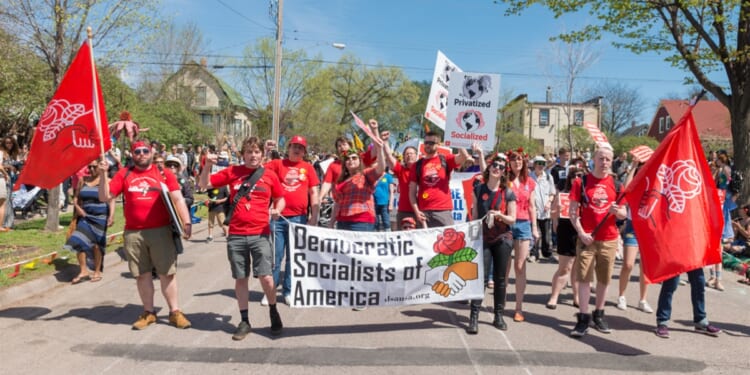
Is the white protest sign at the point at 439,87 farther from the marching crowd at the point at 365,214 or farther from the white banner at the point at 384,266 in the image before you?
the white banner at the point at 384,266

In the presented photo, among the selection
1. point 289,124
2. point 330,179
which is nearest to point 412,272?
point 330,179

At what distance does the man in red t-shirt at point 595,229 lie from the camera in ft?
18.5

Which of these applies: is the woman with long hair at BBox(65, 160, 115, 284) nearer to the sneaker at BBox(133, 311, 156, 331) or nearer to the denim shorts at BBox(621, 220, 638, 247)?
the sneaker at BBox(133, 311, 156, 331)

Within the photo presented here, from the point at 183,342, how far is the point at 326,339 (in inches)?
55.0

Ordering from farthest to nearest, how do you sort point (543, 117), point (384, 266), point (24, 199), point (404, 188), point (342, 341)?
point (543, 117) < point (24, 199) < point (404, 188) < point (384, 266) < point (342, 341)

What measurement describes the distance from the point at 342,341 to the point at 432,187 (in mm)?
2145

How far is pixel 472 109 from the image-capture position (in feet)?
28.5

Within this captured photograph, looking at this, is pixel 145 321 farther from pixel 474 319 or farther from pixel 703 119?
pixel 703 119

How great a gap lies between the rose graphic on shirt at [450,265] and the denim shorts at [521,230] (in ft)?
3.18

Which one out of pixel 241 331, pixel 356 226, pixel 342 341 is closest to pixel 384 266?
pixel 342 341

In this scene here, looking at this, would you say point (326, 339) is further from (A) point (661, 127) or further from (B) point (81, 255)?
(A) point (661, 127)

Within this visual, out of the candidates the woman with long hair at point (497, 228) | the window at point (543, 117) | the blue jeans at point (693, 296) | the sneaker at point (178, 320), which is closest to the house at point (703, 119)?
the window at point (543, 117)

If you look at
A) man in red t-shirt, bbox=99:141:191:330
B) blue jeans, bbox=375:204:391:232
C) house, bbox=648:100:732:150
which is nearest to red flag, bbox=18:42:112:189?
man in red t-shirt, bbox=99:141:191:330

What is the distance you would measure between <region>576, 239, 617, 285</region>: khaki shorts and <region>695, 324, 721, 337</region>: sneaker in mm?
1221
